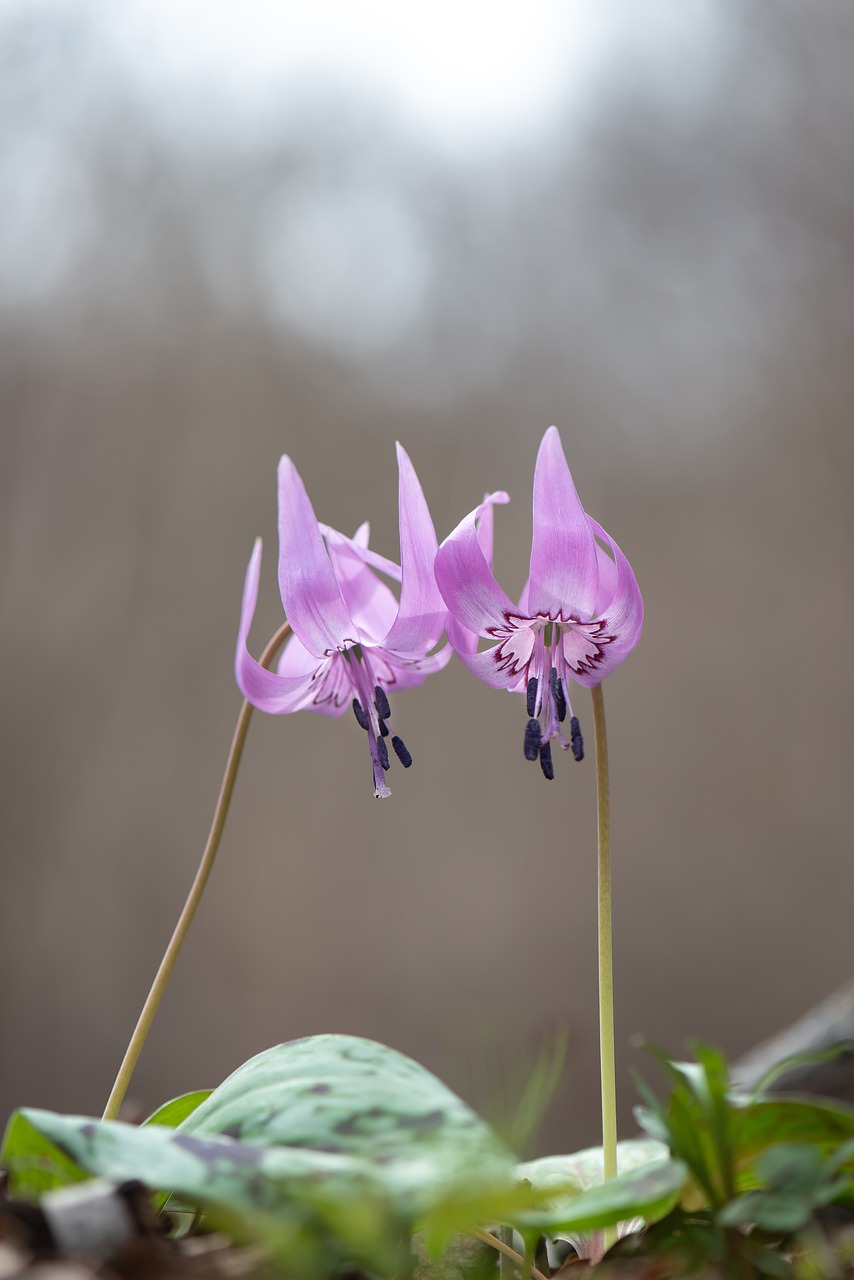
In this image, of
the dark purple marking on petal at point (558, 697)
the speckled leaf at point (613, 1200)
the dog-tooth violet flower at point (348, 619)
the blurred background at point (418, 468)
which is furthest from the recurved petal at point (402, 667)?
the blurred background at point (418, 468)

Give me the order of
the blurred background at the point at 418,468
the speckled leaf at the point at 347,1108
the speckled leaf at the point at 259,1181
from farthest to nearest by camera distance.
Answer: the blurred background at the point at 418,468 < the speckled leaf at the point at 347,1108 < the speckled leaf at the point at 259,1181

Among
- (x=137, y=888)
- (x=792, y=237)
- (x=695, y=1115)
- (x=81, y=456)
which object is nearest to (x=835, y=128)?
(x=792, y=237)

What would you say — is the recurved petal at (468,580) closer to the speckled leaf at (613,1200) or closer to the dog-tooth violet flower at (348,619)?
the dog-tooth violet flower at (348,619)

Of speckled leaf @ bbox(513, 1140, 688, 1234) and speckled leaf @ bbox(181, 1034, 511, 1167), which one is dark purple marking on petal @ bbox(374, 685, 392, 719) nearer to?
speckled leaf @ bbox(181, 1034, 511, 1167)

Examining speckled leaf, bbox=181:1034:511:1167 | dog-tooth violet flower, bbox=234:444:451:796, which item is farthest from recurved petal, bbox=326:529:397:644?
speckled leaf, bbox=181:1034:511:1167

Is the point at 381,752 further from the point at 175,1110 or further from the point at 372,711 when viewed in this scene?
the point at 175,1110

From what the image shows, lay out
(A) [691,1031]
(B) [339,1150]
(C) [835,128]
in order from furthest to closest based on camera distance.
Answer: (C) [835,128], (A) [691,1031], (B) [339,1150]

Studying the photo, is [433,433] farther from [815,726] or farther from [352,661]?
[352,661]
